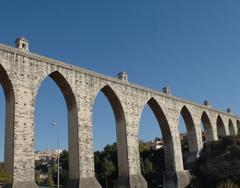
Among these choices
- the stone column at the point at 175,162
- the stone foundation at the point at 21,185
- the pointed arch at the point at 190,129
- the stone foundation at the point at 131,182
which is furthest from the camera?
the pointed arch at the point at 190,129

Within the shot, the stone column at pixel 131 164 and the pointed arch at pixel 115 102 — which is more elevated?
the pointed arch at pixel 115 102

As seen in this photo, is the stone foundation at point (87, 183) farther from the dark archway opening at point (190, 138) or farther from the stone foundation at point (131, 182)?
the dark archway opening at point (190, 138)

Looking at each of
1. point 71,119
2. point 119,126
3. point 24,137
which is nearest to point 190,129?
→ point 119,126

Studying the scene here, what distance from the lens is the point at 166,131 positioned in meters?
28.5

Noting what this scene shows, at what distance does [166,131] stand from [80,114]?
10.5 metres

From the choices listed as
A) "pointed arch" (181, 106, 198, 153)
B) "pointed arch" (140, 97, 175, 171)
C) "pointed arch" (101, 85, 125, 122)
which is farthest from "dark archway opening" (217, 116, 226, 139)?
"pointed arch" (101, 85, 125, 122)

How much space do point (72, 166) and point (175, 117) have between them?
12.5m

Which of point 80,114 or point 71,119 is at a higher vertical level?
point 80,114

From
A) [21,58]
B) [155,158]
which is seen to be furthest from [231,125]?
[21,58]

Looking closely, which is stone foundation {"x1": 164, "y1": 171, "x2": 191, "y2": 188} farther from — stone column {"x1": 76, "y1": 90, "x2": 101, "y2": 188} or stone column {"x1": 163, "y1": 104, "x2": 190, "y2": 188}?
stone column {"x1": 76, "y1": 90, "x2": 101, "y2": 188}

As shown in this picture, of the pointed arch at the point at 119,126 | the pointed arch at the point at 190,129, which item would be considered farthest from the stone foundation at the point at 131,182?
the pointed arch at the point at 190,129

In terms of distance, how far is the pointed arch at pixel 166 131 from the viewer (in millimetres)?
27920

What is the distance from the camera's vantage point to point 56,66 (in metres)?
20.0

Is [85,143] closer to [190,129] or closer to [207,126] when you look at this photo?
[190,129]
